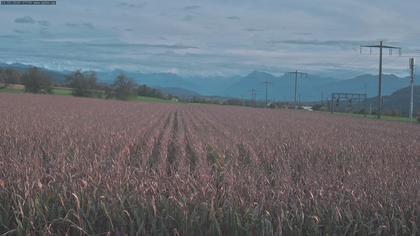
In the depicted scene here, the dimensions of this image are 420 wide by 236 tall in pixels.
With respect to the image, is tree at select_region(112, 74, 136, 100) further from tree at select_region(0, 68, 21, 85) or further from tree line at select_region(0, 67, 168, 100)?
tree at select_region(0, 68, 21, 85)

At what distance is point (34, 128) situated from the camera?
67.5 feet

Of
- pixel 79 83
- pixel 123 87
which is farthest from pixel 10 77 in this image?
pixel 123 87

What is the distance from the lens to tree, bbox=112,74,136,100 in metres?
154

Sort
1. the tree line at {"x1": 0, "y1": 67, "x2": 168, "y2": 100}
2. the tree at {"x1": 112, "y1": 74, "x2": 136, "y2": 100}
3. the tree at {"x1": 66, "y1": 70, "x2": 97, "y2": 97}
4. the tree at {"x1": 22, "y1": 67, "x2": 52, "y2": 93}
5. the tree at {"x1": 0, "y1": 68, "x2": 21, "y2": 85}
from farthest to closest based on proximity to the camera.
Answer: the tree at {"x1": 112, "y1": 74, "x2": 136, "y2": 100} < the tree at {"x1": 0, "y1": 68, "x2": 21, "y2": 85} < the tree at {"x1": 66, "y1": 70, "x2": 97, "y2": 97} < the tree line at {"x1": 0, "y1": 67, "x2": 168, "y2": 100} < the tree at {"x1": 22, "y1": 67, "x2": 52, "y2": 93}

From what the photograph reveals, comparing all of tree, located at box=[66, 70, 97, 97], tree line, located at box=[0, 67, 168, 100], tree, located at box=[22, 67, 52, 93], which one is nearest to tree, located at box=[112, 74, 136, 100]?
tree line, located at box=[0, 67, 168, 100]

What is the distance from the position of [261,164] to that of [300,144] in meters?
5.25

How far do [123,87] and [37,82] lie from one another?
81.8ft

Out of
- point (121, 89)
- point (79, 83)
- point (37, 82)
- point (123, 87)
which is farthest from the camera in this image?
point (123, 87)

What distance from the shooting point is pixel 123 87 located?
15638 centimetres

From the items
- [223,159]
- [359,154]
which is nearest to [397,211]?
[223,159]

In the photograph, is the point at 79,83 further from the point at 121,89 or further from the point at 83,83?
the point at 121,89

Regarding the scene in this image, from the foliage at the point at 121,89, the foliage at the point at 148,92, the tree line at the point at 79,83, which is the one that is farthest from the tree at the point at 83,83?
the foliage at the point at 148,92

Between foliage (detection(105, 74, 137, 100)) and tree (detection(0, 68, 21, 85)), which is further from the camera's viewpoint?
foliage (detection(105, 74, 137, 100))

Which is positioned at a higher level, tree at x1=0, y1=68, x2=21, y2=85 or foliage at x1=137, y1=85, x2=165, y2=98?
tree at x1=0, y1=68, x2=21, y2=85
